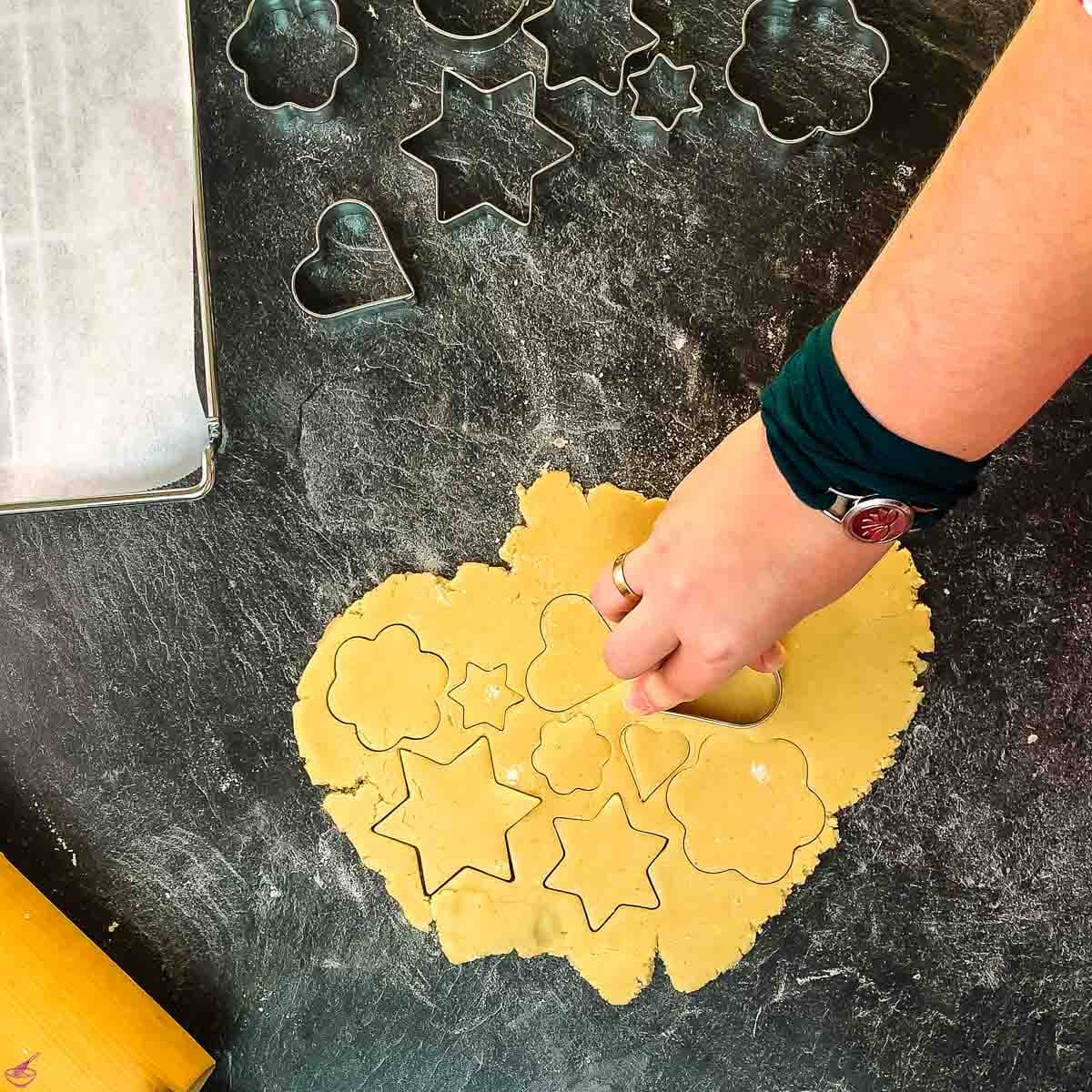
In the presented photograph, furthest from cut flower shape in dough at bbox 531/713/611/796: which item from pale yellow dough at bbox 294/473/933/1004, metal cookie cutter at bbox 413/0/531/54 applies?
metal cookie cutter at bbox 413/0/531/54

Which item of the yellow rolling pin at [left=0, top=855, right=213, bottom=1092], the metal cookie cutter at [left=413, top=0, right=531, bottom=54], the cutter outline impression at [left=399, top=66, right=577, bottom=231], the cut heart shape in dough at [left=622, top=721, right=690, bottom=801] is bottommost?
the yellow rolling pin at [left=0, top=855, right=213, bottom=1092]

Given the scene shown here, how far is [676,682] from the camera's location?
0.76 meters

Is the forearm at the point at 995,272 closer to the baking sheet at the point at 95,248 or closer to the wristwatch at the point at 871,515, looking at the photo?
the wristwatch at the point at 871,515

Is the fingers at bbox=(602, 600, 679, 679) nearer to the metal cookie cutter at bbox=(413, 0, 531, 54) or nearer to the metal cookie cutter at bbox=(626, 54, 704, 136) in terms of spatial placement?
the metal cookie cutter at bbox=(626, 54, 704, 136)

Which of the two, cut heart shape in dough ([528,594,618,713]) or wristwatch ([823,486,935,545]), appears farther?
cut heart shape in dough ([528,594,618,713])

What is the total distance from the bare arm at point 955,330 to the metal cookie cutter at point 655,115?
39 cm

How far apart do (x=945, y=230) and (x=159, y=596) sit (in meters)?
0.72

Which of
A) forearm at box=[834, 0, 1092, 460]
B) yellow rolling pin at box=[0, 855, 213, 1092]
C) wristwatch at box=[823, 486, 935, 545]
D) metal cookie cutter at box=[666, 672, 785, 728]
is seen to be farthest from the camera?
metal cookie cutter at box=[666, 672, 785, 728]

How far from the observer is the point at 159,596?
864mm

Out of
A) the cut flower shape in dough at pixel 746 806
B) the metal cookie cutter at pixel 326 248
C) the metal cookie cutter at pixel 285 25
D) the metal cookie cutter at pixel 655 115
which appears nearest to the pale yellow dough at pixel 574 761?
the cut flower shape in dough at pixel 746 806

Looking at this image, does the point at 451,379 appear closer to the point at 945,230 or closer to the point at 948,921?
the point at 945,230

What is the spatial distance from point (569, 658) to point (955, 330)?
1.44ft

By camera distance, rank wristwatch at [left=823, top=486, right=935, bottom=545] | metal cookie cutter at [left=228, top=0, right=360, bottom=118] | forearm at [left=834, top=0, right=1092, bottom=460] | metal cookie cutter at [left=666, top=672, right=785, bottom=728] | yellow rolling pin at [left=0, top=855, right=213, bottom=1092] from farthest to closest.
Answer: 1. metal cookie cutter at [left=228, top=0, right=360, bottom=118]
2. metal cookie cutter at [left=666, top=672, right=785, bottom=728]
3. yellow rolling pin at [left=0, top=855, right=213, bottom=1092]
4. wristwatch at [left=823, top=486, right=935, bottom=545]
5. forearm at [left=834, top=0, right=1092, bottom=460]

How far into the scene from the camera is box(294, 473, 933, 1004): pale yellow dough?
0.80 metres
